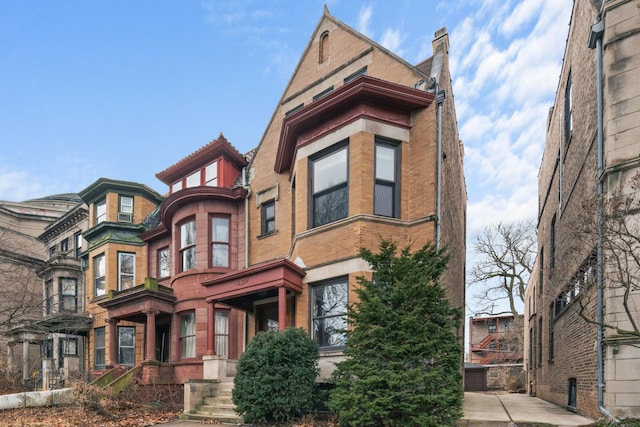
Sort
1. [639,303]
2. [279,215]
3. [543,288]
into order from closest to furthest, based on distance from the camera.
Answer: [639,303] → [279,215] → [543,288]

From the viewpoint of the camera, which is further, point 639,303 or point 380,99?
point 380,99

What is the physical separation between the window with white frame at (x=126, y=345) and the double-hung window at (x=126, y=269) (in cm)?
227

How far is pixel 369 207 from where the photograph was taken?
35.6ft

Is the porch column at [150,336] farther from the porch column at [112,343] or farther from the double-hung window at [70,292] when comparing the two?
the double-hung window at [70,292]

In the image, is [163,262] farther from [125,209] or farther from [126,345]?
[125,209]

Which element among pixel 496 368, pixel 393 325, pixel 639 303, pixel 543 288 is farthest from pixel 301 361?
pixel 496 368

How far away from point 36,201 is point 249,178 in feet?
92.6

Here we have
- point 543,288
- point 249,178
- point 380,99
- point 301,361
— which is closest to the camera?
point 301,361

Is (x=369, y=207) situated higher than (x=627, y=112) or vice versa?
(x=627, y=112)

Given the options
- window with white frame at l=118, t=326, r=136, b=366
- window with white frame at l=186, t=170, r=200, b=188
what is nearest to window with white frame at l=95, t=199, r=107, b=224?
window with white frame at l=118, t=326, r=136, b=366

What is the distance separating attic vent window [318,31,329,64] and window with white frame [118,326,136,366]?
14.5 meters

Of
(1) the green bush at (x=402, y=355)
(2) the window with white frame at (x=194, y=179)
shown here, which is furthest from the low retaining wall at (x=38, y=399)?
(1) the green bush at (x=402, y=355)

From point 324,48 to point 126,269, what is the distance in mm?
14477

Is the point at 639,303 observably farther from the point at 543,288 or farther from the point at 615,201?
the point at 543,288
